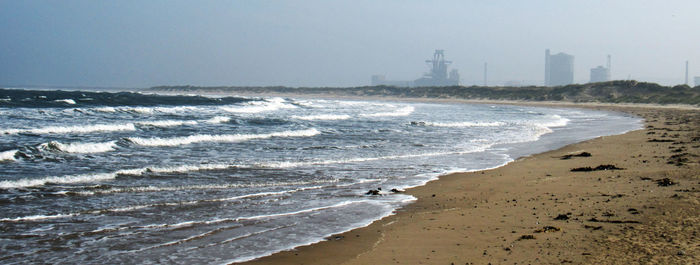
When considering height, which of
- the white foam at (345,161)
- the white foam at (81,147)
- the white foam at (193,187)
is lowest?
the white foam at (345,161)

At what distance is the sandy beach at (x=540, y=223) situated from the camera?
16.8 feet

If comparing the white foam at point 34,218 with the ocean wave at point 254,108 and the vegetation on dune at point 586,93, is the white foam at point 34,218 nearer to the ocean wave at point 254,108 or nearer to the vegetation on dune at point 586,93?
the ocean wave at point 254,108

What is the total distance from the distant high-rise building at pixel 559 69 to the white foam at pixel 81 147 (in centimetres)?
14537

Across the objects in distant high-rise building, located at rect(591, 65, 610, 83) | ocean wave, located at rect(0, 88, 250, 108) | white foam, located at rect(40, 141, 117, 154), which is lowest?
white foam, located at rect(40, 141, 117, 154)

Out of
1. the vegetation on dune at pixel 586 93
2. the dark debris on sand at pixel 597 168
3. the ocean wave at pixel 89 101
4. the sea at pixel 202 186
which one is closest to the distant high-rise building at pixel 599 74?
the vegetation on dune at pixel 586 93

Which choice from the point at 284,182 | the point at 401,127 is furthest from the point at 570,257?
the point at 401,127

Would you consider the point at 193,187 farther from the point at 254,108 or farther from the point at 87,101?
the point at 87,101

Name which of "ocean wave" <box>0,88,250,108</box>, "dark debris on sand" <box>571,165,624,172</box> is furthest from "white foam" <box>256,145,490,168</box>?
→ "ocean wave" <box>0,88,250,108</box>

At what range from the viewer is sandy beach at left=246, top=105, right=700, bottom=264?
511 centimetres

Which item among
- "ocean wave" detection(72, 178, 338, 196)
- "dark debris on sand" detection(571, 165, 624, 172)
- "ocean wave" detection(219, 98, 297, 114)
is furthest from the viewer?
"ocean wave" detection(219, 98, 297, 114)

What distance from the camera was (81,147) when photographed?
14.6 meters

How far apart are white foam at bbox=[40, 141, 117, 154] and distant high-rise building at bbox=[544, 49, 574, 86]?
145372 millimetres

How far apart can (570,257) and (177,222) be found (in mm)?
4286

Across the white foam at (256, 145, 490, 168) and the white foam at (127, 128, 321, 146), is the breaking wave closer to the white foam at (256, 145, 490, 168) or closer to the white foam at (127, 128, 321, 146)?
the white foam at (127, 128, 321, 146)
